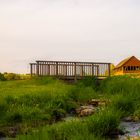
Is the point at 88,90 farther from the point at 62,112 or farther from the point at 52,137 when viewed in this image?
the point at 52,137

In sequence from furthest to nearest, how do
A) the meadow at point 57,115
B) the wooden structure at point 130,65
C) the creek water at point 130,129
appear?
1. the wooden structure at point 130,65
2. the creek water at point 130,129
3. the meadow at point 57,115

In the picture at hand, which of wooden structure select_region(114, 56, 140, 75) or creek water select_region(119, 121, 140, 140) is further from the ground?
wooden structure select_region(114, 56, 140, 75)

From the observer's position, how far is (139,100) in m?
19.4

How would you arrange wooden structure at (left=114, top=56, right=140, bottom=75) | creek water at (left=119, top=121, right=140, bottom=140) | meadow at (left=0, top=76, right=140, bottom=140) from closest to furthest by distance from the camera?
meadow at (left=0, top=76, right=140, bottom=140)
creek water at (left=119, top=121, right=140, bottom=140)
wooden structure at (left=114, top=56, right=140, bottom=75)

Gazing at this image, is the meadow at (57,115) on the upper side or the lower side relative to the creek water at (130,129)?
upper

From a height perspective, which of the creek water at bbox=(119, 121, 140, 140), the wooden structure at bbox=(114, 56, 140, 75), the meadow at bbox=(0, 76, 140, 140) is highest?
the wooden structure at bbox=(114, 56, 140, 75)

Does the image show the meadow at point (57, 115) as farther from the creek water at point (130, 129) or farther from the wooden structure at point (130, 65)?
the wooden structure at point (130, 65)

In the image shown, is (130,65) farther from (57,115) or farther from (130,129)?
(130,129)

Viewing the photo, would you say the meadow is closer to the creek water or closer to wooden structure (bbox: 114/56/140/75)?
the creek water

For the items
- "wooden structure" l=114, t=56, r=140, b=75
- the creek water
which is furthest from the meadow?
"wooden structure" l=114, t=56, r=140, b=75

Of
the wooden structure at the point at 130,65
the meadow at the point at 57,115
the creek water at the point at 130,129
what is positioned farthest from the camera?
the wooden structure at the point at 130,65

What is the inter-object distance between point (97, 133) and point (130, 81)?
14.8 metres

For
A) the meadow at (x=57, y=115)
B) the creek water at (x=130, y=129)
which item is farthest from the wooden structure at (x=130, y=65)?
the creek water at (x=130, y=129)

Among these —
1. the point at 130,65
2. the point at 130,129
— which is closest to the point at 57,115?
the point at 130,129
